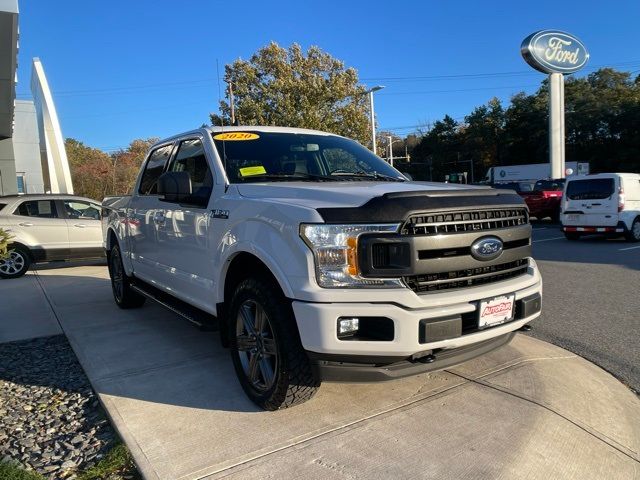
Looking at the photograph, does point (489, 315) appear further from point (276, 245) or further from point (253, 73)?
point (253, 73)

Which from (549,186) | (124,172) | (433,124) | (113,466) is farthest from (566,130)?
(113,466)

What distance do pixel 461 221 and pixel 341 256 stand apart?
0.78 m

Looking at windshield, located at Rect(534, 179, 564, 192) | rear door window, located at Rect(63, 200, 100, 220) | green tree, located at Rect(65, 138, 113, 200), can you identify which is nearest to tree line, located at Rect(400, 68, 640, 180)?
windshield, located at Rect(534, 179, 564, 192)

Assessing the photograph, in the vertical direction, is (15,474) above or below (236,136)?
below

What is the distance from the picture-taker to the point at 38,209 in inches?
413

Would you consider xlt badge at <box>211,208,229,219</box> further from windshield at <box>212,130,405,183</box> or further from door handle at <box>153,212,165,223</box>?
door handle at <box>153,212,165,223</box>

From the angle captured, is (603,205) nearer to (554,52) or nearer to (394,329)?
(394,329)

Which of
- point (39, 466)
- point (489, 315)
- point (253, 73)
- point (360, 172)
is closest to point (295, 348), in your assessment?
point (489, 315)

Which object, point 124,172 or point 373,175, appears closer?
point 373,175

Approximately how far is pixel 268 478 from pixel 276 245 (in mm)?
1261

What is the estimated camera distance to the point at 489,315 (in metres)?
3.05

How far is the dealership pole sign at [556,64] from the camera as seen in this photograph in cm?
2505

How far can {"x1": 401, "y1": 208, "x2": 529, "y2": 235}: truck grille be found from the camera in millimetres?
2828

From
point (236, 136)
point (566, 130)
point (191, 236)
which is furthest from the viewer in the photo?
point (566, 130)
